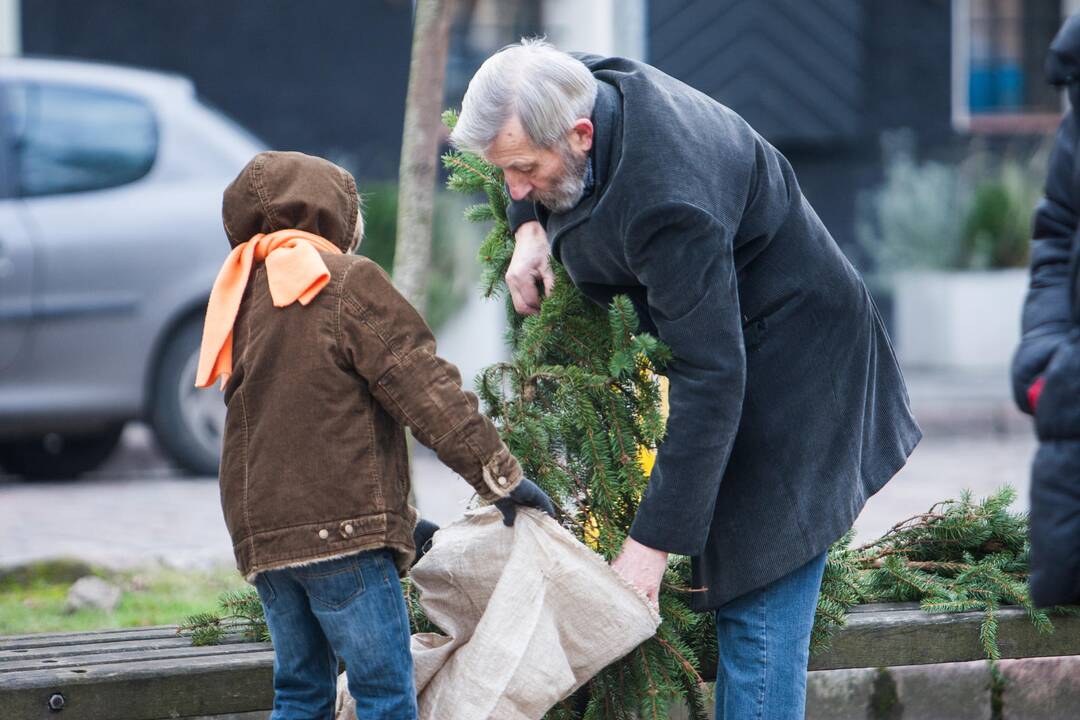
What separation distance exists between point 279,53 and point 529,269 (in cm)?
817

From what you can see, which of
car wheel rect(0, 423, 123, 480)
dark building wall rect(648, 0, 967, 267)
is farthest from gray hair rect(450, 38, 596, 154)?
dark building wall rect(648, 0, 967, 267)

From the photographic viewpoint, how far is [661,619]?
2699 millimetres

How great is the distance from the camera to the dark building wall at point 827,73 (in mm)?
11258

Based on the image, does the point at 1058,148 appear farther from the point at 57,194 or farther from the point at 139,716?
the point at 57,194

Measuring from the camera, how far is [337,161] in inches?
416

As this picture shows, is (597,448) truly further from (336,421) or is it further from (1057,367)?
(1057,367)

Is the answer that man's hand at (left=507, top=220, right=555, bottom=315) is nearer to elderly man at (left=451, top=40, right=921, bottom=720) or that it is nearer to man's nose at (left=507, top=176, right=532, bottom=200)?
elderly man at (left=451, top=40, right=921, bottom=720)

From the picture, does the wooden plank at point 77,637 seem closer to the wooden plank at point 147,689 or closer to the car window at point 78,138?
the wooden plank at point 147,689

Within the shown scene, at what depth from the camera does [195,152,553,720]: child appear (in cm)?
249

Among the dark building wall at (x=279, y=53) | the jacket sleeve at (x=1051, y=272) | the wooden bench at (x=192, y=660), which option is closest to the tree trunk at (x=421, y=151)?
the wooden bench at (x=192, y=660)

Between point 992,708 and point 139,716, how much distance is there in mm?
2053

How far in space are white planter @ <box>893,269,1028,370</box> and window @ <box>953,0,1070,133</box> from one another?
1904mm

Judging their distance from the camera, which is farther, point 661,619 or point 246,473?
point 661,619

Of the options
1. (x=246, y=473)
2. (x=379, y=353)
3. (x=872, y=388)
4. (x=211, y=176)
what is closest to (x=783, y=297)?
(x=872, y=388)
